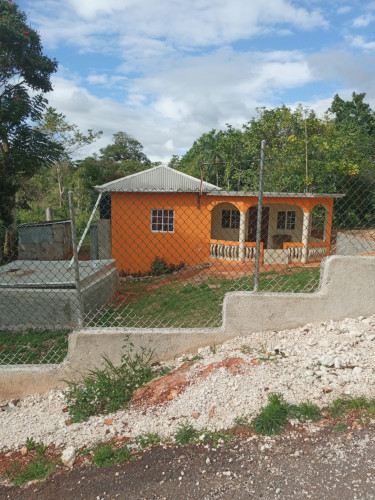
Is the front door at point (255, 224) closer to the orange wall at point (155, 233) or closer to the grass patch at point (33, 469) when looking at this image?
the orange wall at point (155, 233)

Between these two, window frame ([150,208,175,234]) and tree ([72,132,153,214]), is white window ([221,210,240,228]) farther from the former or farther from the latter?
tree ([72,132,153,214])

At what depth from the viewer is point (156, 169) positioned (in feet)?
49.0

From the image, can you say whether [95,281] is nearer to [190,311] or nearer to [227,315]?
[190,311]

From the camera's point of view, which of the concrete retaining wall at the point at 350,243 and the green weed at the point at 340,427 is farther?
the concrete retaining wall at the point at 350,243

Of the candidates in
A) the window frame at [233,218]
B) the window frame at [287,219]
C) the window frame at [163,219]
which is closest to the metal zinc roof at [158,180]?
the window frame at [163,219]

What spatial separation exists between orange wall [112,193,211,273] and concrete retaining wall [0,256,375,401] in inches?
400

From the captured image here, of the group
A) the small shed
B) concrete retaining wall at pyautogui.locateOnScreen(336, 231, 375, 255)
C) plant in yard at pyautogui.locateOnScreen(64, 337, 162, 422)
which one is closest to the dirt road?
plant in yard at pyautogui.locateOnScreen(64, 337, 162, 422)

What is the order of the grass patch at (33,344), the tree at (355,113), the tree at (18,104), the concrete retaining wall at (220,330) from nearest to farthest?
the concrete retaining wall at (220,330) < the grass patch at (33,344) < the tree at (18,104) < the tree at (355,113)

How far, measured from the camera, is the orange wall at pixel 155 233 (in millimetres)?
13414

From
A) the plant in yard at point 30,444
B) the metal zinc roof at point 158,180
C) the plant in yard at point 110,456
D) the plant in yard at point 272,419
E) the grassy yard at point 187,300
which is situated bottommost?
the grassy yard at point 187,300

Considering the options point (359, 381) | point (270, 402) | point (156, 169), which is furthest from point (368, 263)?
point (156, 169)

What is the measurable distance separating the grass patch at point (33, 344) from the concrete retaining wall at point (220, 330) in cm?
219

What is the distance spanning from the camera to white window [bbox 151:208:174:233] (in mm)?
13875

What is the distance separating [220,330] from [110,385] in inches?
42.1
